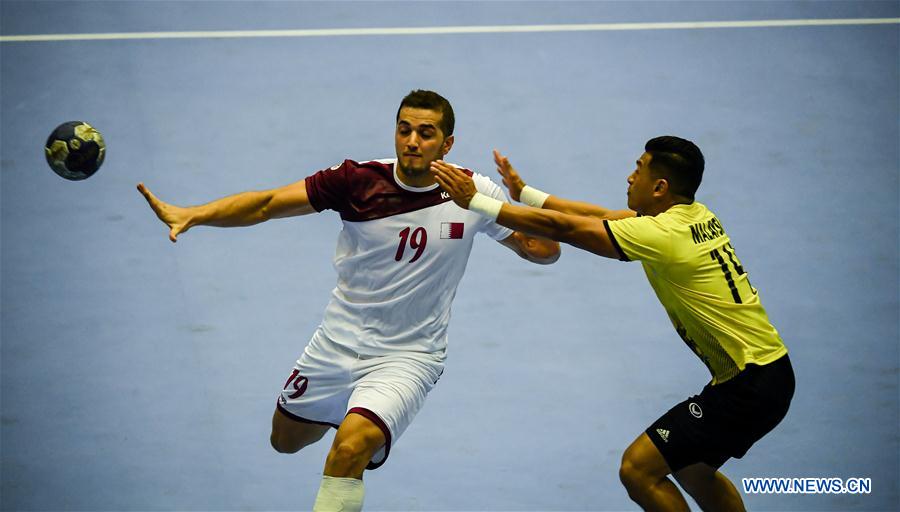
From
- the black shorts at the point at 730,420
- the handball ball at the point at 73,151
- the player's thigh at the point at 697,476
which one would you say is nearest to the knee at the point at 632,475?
the black shorts at the point at 730,420

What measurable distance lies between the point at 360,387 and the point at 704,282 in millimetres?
1964

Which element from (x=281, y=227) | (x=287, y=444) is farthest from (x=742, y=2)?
(x=287, y=444)

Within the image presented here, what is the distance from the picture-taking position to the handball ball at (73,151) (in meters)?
7.07

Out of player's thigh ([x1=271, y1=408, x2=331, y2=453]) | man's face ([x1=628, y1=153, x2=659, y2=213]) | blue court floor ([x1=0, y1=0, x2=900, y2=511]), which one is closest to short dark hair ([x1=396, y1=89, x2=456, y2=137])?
man's face ([x1=628, y1=153, x2=659, y2=213])

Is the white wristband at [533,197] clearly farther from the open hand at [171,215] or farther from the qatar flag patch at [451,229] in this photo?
the open hand at [171,215]

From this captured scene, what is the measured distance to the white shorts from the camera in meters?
Result: 6.48

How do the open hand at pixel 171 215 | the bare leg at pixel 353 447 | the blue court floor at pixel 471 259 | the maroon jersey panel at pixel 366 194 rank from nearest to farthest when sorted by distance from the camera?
the bare leg at pixel 353 447
the open hand at pixel 171 215
the maroon jersey panel at pixel 366 194
the blue court floor at pixel 471 259

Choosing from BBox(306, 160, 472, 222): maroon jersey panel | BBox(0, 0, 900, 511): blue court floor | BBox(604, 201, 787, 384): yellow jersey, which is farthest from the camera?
BBox(0, 0, 900, 511): blue court floor

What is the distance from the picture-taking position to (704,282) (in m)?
6.34

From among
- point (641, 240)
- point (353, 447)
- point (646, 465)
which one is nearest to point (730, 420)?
point (646, 465)

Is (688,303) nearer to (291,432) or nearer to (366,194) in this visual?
(366,194)

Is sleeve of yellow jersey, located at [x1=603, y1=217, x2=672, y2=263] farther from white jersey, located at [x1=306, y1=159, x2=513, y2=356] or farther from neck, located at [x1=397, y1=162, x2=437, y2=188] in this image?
neck, located at [x1=397, y1=162, x2=437, y2=188]

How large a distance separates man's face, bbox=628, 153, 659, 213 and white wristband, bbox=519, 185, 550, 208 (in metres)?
0.79

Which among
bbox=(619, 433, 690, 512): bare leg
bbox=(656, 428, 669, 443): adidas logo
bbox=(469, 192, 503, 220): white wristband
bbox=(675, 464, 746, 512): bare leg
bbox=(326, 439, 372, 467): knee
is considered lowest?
bbox=(675, 464, 746, 512): bare leg
